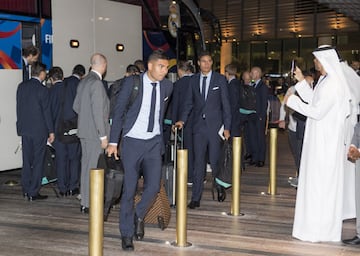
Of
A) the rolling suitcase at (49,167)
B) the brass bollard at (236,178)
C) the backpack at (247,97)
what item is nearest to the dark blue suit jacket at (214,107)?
the brass bollard at (236,178)

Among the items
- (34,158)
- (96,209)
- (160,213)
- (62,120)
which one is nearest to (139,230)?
(160,213)

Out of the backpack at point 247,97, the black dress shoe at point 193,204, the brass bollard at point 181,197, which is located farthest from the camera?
the backpack at point 247,97

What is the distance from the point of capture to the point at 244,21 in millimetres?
29172

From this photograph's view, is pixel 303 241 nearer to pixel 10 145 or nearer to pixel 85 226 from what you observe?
pixel 85 226

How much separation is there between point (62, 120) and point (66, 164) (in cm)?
88

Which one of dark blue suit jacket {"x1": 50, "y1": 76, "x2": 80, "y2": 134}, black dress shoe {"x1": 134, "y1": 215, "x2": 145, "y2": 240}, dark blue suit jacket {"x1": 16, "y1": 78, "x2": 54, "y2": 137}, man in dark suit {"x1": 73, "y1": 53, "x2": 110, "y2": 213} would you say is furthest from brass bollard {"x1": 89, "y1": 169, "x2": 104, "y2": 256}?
dark blue suit jacket {"x1": 16, "y1": 78, "x2": 54, "y2": 137}

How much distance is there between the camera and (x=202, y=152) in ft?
25.1

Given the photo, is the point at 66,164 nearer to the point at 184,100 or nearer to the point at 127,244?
the point at 184,100

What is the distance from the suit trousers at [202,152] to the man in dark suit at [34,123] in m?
2.01

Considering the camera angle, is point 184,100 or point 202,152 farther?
point 184,100

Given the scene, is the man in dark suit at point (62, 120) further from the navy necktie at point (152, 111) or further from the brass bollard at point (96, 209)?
the brass bollard at point (96, 209)

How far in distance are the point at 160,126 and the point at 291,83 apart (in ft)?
13.5

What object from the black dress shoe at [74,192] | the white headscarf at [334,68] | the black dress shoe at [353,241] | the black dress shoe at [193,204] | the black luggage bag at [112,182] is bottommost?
the black dress shoe at [74,192]

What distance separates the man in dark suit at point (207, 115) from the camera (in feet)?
24.9
